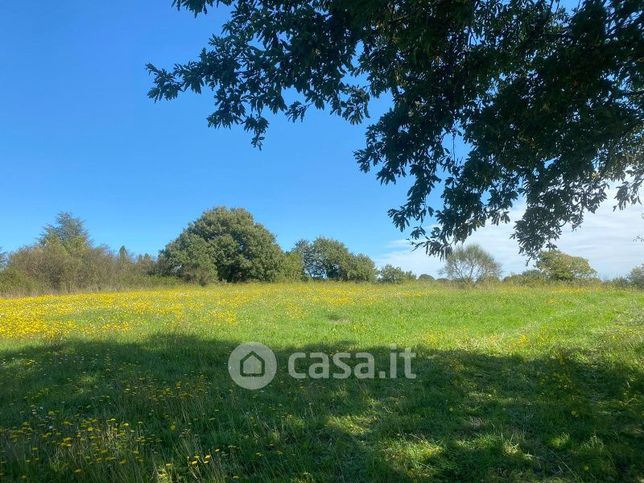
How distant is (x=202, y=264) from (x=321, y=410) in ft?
97.2

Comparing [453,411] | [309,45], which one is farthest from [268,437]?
[309,45]

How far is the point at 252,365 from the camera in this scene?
6539mm

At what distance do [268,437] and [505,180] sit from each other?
3.62 metres

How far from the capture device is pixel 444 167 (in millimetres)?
4105

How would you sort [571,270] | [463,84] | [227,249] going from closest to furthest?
[463,84] < [571,270] < [227,249]

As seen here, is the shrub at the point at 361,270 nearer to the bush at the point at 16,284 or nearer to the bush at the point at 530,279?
the bush at the point at 530,279

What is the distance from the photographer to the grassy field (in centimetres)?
322

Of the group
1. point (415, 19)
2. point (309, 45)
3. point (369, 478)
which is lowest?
point (369, 478)

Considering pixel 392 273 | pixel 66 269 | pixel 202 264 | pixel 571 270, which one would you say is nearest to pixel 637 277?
pixel 571 270

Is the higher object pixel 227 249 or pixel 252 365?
pixel 227 249

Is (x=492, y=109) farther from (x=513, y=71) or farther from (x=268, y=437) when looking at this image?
(x=268, y=437)

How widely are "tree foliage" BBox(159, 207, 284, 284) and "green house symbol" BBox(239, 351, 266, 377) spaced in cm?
2684

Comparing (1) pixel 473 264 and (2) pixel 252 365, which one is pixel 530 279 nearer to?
(1) pixel 473 264

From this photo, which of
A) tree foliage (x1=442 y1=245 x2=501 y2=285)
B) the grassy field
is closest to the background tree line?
tree foliage (x1=442 y1=245 x2=501 y2=285)
